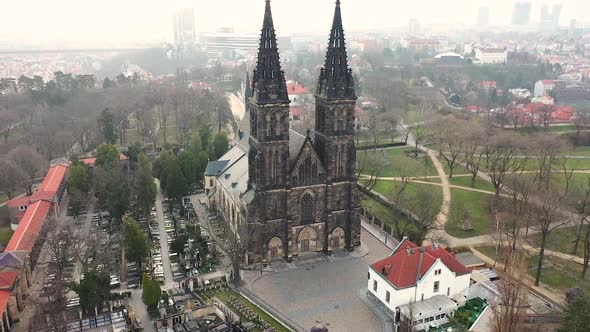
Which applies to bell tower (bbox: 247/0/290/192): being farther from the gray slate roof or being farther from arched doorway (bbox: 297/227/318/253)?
the gray slate roof

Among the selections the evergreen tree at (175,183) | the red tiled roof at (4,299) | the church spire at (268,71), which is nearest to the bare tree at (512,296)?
the church spire at (268,71)

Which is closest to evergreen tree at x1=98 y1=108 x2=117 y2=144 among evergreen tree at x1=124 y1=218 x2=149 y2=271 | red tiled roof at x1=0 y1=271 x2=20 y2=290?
evergreen tree at x1=124 y1=218 x2=149 y2=271

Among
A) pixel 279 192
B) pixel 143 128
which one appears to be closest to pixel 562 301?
pixel 279 192

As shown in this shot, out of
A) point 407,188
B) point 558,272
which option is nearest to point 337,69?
point 558,272

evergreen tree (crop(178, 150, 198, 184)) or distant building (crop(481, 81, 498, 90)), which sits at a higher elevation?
distant building (crop(481, 81, 498, 90))

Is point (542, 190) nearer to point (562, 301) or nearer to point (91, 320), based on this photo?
point (562, 301)

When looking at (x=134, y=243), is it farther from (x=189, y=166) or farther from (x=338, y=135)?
(x=189, y=166)
